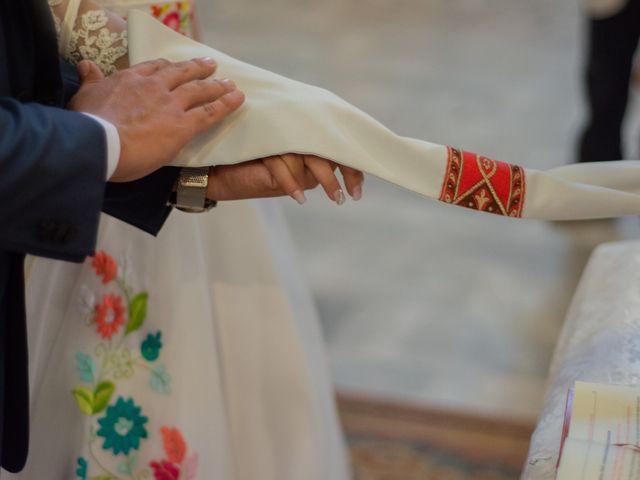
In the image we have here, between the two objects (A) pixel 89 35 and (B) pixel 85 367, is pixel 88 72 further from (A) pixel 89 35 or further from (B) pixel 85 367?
(B) pixel 85 367

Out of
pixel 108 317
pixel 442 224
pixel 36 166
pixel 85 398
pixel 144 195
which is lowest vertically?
pixel 442 224

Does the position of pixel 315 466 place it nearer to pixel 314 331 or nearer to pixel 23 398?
pixel 314 331

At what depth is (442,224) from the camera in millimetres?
2863

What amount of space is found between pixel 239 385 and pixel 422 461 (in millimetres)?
670

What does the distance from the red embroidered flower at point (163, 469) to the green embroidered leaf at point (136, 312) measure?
195 mm

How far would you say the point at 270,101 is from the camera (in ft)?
3.69

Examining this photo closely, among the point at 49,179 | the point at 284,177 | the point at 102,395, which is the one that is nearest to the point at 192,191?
the point at 284,177

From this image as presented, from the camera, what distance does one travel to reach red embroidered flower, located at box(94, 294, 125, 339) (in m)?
1.41

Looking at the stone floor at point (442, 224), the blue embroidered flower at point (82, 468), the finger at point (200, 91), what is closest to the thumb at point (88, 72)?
the finger at point (200, 91)

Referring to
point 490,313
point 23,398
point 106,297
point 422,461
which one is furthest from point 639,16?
point 23,398

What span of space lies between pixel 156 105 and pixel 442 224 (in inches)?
74.5

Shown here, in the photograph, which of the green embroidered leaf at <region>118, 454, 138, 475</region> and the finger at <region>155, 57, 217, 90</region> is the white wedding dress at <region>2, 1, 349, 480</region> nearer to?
the green embroidered leaf at <region>118, 454, 138, 475</region>

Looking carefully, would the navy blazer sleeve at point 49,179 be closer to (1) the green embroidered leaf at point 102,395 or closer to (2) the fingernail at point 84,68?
(2) the fingernail at point 84,68

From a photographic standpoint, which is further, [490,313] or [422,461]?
[490,313]
